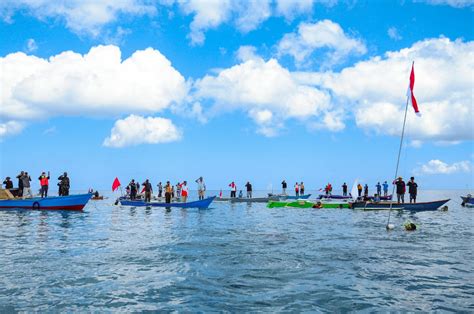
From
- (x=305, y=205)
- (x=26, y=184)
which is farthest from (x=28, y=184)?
(x=305, y=205)

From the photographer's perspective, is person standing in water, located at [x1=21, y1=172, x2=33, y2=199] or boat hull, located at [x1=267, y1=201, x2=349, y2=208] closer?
person standing in water, located at [x1=21, y1=172, x2=33, y2=199]

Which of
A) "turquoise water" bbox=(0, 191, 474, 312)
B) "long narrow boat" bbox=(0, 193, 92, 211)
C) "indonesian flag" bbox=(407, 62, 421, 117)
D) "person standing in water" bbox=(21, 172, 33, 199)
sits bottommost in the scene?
"turquoise water" bbox=(0, 191, 474, 312)

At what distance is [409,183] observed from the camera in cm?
4034

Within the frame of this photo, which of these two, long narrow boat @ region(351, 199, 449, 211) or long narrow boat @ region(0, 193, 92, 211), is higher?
long narrow boat @ region(0, 193, 92, 211)

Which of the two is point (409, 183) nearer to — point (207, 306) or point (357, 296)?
point (357, 296)

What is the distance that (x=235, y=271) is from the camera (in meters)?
13.2

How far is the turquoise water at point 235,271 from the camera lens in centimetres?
995

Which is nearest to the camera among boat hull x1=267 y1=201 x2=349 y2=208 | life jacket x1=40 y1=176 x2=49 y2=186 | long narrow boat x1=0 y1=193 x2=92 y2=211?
long narrow boat x1=0 y1=193 x2=92 y2=211

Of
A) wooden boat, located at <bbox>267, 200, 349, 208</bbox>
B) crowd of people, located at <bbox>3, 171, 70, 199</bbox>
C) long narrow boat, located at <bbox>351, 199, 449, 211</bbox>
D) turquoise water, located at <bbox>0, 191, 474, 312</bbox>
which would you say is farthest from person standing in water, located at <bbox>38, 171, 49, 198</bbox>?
long narrow boat, located at <bbox>351, 199, 449, 211</bbox>

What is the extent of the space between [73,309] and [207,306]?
2.98 metres

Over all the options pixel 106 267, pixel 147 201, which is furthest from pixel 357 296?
pixel 147 201

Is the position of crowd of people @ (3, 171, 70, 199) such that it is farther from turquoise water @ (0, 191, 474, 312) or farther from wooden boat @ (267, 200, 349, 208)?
wooden boat @ (267, 200, 349, 208)

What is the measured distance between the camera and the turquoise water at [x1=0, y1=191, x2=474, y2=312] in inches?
392

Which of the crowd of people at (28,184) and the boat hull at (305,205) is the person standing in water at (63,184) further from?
the boat hull at (305,205)
